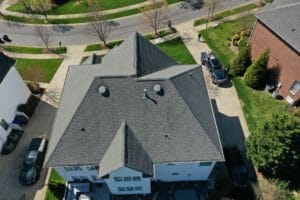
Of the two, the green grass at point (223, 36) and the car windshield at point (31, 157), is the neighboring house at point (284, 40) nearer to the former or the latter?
the green grass at point (223, 36)

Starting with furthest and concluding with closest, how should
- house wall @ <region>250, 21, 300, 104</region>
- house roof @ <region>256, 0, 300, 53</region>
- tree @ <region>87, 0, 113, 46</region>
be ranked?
tree @ <region>87, 0, 113, 46</region> < house wall @ <region>250, 21, 300, 104</region> < house roof @ <region>256, 0, 300, 53</region>

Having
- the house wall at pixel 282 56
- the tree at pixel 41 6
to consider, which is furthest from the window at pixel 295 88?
the tree at pixel 41 6

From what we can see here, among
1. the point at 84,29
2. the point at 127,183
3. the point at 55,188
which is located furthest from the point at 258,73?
the point at 84,29

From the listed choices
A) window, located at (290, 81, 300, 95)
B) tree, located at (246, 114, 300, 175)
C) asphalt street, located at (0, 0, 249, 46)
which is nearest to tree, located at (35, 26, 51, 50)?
asphalt street, located at (0, 0, 249, 46)

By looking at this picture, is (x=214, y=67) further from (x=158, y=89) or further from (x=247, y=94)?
(x=158, y=89)

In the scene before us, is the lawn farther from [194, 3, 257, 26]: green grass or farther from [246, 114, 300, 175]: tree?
[246, 114, 300, 175]: tree

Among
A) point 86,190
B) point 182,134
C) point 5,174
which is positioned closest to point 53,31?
point 5,174
